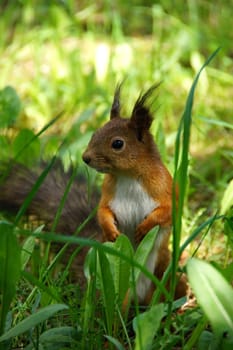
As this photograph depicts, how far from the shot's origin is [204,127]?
13.9 ft

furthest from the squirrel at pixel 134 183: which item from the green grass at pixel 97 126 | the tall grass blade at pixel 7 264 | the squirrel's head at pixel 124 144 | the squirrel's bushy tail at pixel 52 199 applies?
the tall grass blade at pixel 7 264

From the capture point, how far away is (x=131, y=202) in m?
2.47

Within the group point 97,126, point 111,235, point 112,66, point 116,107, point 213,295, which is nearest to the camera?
point 213,295

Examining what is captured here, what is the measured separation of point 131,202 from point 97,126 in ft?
4.64

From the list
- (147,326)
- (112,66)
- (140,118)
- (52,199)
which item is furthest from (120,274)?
(112,66)

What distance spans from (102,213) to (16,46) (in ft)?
9.08

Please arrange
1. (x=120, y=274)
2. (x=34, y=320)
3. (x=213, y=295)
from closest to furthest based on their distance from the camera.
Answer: (x=213, y=295) < (x=34, y=320) < (x=120, y=274)

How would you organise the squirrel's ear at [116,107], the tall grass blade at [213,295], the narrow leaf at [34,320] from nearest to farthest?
the tall grass blade at [213,295] → the narrow leaf at [34,320] → the squirrel's ear at [116,107]

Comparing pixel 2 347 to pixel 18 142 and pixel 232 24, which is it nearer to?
pixel 18 142

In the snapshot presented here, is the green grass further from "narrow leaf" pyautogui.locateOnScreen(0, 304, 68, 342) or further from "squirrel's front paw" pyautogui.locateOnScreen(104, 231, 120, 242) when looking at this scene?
"squirrel's front paw" pyautogui.locateOnScreen(104, 231, 120, 242)

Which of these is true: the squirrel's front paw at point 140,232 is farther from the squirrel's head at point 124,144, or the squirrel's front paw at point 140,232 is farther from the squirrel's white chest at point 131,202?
the squirrel's head at point 124,144

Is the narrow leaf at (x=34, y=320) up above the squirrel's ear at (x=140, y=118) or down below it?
below

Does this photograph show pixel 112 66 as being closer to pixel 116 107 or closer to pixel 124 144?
pixel 116 107

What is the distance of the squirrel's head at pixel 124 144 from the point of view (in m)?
2.45
